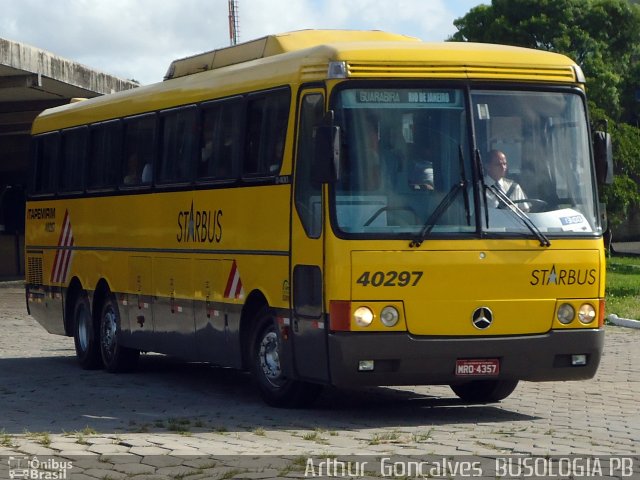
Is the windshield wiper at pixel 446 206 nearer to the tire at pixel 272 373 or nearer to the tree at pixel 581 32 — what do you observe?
the tire at pixel 272 373

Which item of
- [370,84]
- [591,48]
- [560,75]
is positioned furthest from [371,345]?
[591,48]

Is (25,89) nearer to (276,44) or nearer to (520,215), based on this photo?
(276,44)

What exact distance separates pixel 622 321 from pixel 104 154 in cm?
995

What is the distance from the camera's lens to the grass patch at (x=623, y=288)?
1041 inches

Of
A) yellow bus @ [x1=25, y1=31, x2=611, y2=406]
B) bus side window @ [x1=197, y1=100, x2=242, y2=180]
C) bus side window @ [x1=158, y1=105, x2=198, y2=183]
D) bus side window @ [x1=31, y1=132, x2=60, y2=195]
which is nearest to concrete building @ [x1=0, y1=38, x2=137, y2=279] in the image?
bus side window @ [x1=31, y1=132, x2=60, y2=195]

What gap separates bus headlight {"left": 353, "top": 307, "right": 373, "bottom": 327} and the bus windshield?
0.60m

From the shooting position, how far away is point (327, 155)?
11.8 m

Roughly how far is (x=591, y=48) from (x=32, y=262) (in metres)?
40.8

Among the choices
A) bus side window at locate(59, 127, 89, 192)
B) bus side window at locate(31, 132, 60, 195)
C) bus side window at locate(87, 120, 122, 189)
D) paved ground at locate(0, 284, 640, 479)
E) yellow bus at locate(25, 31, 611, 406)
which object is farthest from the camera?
bus side window at locate(31, 132, 60, 195)

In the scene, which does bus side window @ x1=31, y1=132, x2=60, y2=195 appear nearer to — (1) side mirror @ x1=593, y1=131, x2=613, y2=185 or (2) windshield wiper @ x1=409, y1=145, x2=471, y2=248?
(2) windshield wiper @ x1=409, y1=145, x2=471, y2=248

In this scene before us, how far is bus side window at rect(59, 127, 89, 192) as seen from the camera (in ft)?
61.1

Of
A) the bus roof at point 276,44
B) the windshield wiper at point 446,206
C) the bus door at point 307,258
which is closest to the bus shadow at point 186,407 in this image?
the bus door at point 307,258

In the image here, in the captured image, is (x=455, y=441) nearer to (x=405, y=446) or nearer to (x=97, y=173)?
(x=405, y=446)

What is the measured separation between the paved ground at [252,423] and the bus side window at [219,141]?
2.19m
